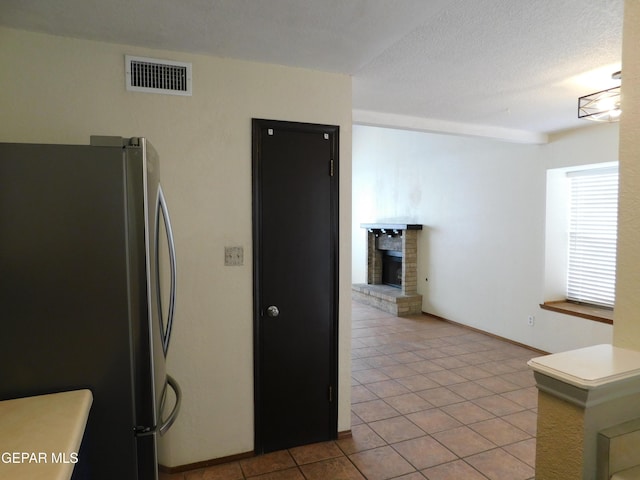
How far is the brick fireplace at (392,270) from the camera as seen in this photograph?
6508 millimetres

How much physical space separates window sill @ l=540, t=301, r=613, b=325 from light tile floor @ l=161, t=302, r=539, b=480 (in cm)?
63

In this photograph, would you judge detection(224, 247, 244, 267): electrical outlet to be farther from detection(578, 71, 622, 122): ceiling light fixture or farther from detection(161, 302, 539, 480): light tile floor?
detection(578, 71, 622, 122): ceiling light fixture

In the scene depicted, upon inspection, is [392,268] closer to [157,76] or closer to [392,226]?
[392,226]

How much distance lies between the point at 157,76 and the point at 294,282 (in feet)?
4.74

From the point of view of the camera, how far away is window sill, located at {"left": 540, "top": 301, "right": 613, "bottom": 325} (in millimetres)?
4066

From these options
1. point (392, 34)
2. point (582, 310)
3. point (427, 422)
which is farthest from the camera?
point (582, 310)

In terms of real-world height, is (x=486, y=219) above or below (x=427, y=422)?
above

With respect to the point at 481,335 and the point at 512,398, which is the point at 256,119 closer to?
the point at 512,398

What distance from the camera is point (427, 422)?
3.05 metres

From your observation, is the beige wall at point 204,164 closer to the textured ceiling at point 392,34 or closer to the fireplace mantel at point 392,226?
the textured ceiling at point 392,34

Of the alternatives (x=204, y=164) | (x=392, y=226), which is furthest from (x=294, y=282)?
(x=392, y=226)

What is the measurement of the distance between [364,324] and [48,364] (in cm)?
494

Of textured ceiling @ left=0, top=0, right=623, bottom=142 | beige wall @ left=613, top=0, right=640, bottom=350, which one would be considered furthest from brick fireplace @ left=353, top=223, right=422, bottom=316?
beige wall @ left=613, top=0, right=640, bottom=350

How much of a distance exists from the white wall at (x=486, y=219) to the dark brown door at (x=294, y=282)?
3.19 metres
